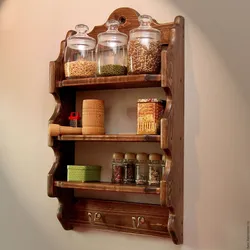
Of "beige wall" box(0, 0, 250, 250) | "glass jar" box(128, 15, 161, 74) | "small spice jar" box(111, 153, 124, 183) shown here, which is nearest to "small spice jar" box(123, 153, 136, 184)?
"small spice jar" box(111, 153, 124, 183)

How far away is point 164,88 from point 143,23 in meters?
0.29

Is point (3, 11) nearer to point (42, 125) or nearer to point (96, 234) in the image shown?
point (42, 125)

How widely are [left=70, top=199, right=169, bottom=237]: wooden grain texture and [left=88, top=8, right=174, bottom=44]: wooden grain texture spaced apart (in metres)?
0.71

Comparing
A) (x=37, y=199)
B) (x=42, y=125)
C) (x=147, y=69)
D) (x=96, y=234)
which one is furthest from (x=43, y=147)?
(x=147, y=69)

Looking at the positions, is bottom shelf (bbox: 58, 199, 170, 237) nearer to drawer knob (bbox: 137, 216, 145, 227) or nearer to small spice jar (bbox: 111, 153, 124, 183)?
drawer knob (bbox: 137, 216, 145, 227)

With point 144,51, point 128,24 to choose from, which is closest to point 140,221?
point 144,51

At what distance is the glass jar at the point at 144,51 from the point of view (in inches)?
73.7

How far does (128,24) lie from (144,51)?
0.23 meters

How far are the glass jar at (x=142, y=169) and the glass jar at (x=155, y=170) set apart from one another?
0.03 metres

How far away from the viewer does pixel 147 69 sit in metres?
1.87

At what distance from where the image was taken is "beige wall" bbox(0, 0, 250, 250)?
184 centimetres

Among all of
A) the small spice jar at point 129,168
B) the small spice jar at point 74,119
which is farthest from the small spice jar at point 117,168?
the small spice jar at point 74,119

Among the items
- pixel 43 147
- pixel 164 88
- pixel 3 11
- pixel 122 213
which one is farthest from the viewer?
pixel 3 11

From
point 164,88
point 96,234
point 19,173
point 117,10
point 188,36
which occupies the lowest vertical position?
point 96,234
